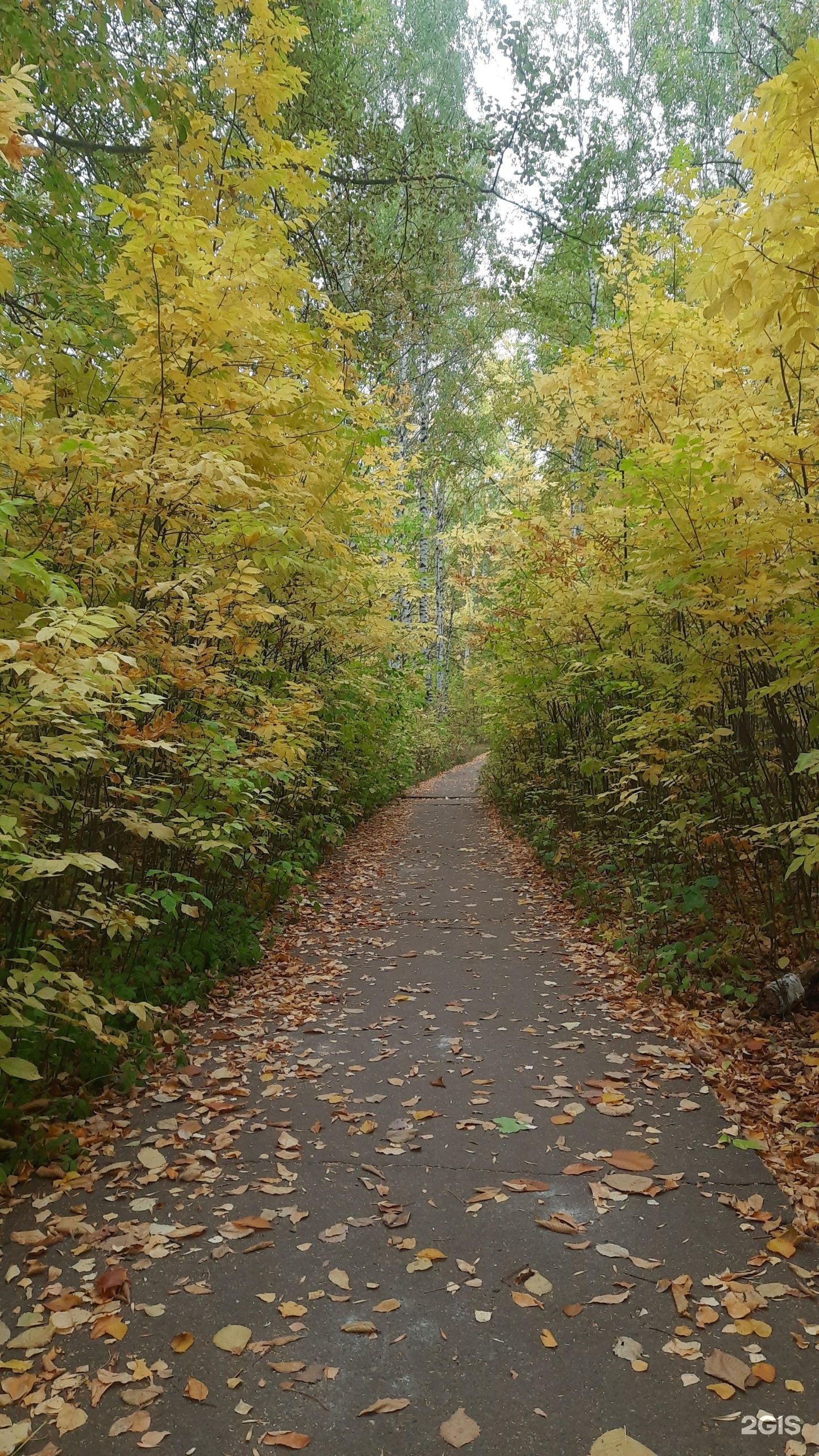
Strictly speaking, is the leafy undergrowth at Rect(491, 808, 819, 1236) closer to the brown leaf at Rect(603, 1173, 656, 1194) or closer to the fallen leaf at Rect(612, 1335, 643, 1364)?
the brown leaf at Rect(603, 1173, 656, 1194)

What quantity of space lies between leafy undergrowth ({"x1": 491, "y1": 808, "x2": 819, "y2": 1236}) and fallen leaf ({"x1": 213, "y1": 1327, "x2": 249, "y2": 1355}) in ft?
6.06

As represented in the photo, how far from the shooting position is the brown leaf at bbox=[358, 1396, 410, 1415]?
2146 mm

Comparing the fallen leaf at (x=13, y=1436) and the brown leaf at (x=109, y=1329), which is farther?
the brown leaf at (x=109, y=1329)

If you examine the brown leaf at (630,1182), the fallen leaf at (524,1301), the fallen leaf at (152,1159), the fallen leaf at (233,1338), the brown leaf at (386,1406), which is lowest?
the brown leaf at (630,1182)

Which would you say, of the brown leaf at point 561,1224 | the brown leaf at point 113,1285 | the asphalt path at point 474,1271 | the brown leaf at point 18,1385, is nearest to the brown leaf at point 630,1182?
the asphalt path at point 474,1271

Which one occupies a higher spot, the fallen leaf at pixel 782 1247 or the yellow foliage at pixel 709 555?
the yellow foliage at pixel 709 555

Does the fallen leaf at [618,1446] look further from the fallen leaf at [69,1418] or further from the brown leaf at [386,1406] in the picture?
the fallen leaf at [69,1418]

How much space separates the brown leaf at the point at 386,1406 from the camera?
2146mm

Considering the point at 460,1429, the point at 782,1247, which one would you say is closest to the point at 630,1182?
the point at 782,1247

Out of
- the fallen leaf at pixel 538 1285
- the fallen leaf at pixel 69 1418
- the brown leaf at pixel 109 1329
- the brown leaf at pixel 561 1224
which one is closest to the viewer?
the fallen leaf at pixel 69 1418

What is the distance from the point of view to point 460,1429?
2092 millimetres

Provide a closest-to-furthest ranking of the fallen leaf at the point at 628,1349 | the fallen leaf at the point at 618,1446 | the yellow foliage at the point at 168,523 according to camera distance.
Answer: the fallen leaf at the point at 618,1446, the fallen leaf at the point at 628,1349, the yellow foliage at the point at 168,523

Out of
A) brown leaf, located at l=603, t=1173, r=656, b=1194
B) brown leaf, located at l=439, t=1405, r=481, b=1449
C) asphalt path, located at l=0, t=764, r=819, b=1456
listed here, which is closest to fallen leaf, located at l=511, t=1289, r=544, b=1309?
asphalt path, located at l=0, t=764, r=819, b=1456

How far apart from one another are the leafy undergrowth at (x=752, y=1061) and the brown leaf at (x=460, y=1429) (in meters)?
1.38
